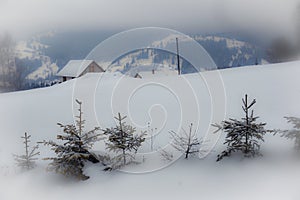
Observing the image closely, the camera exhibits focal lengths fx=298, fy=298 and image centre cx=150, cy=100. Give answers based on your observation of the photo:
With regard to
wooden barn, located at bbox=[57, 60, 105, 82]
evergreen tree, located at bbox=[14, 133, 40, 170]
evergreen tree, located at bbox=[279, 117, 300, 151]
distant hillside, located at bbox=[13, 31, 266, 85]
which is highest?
distant hillside, located at bbox=[13, 31, 266, 85]

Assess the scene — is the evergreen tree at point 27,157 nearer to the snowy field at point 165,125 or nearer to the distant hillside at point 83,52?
the snowy field at point 165,125

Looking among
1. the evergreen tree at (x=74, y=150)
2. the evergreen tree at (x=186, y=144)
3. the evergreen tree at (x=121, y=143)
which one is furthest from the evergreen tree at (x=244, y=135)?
the evergreen tree at (x=74, y=150)

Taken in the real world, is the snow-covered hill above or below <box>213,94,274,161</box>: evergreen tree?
above

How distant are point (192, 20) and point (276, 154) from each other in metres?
1.02

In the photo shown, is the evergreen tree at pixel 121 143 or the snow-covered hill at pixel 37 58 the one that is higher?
the snow-covered hill at pixel 37 58

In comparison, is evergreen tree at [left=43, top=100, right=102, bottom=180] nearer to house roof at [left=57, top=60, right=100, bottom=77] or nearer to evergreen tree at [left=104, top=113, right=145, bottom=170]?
evergreen tree at [left=104, top=113, right=145, bottom=170]

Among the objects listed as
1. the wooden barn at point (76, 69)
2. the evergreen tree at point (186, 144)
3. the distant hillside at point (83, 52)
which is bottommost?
the evergreen tree at point (186, 144)

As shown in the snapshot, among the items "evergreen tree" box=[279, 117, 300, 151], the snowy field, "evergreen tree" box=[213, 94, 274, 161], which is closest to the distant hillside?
the snowy field

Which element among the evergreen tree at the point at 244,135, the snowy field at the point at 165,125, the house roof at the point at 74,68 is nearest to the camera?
the snowy field at the point at 165,125

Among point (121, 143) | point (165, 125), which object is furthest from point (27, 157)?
point (165, 125)

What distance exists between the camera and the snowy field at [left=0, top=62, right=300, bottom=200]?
5.80 ft

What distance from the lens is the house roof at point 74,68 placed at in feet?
6.56

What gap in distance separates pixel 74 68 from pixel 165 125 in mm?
728

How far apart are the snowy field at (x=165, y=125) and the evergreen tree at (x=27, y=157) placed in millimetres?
46
